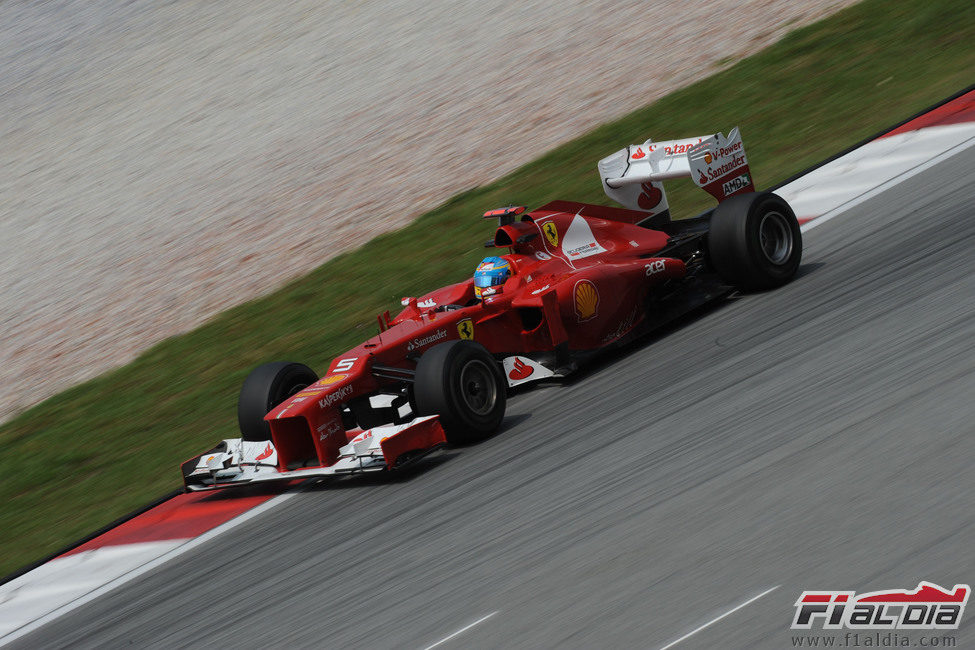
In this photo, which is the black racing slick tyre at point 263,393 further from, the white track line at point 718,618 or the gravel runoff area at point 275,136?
the gravel runoff area at point 275,136

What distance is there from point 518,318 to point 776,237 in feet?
6.67

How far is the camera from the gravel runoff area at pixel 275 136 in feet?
45.2

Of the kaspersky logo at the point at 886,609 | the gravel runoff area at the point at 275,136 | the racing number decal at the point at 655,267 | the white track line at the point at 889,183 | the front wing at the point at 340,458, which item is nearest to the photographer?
the kaspersky logo at the point at 886,609

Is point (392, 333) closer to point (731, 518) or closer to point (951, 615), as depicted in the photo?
point (731, 518)

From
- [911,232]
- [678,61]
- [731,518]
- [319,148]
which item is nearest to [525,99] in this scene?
[678,61]

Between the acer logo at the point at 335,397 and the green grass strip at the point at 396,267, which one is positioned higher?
the green grass strip at the point at 396,267

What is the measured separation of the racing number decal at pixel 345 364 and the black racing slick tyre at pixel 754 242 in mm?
2675

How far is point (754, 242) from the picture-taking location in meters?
8.12

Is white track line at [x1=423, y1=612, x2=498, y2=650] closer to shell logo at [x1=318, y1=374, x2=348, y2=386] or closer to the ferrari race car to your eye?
the ferrari race car

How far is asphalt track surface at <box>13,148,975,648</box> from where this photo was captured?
4.59m

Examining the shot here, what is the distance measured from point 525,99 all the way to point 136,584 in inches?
432

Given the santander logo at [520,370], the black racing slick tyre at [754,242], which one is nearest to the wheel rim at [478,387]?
the santander logo at [520,370]

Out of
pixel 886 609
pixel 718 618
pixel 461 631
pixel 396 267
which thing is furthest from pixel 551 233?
pixel 886 609

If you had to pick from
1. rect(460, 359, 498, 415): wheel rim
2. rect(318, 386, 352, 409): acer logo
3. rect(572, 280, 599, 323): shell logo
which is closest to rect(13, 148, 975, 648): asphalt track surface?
rect(460, 359, 498, 415): wheel rim
